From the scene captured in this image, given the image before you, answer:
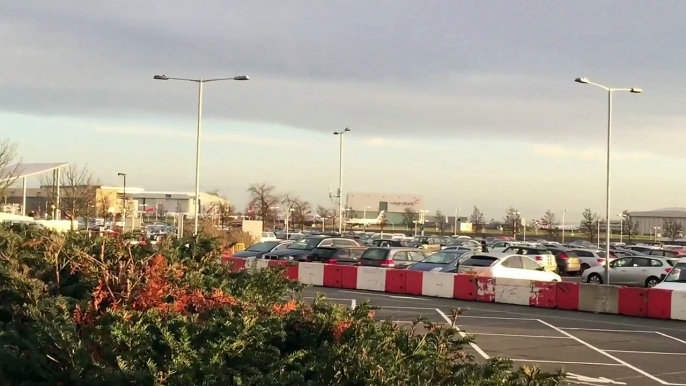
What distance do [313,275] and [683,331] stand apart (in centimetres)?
1267

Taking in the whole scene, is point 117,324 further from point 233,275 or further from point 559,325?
point 559,325

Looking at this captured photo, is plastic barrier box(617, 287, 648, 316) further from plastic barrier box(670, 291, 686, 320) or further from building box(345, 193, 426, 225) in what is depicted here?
building box(345, 193, 426, 225)

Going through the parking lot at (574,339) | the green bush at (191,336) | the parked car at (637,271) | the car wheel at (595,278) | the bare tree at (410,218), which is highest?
the bare tree at (410,218)

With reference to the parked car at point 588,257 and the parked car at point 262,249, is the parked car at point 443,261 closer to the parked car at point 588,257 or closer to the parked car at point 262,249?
the parked car at point 262,249

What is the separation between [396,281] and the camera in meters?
25.2

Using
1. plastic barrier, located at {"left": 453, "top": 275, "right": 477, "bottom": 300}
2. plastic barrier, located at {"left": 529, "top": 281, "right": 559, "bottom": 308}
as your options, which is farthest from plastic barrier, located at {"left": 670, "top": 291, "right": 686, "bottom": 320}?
plastic barrier, located at {"left": 453, "top": 275, "right": 477, "bottom": 300}

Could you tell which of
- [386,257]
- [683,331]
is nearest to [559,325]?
[683,331]

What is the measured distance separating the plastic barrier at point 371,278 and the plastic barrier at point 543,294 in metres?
5.07

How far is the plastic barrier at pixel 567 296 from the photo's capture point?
2139 cm

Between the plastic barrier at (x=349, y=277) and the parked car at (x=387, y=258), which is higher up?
the parked car at (x=387, y=258)

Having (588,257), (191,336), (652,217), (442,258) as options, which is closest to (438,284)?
(442,258)

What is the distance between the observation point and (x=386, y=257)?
2817 centimetres

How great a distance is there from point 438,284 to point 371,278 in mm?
2515

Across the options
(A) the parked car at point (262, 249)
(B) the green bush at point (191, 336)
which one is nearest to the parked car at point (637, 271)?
(A) the parked car at point (262, 249)
